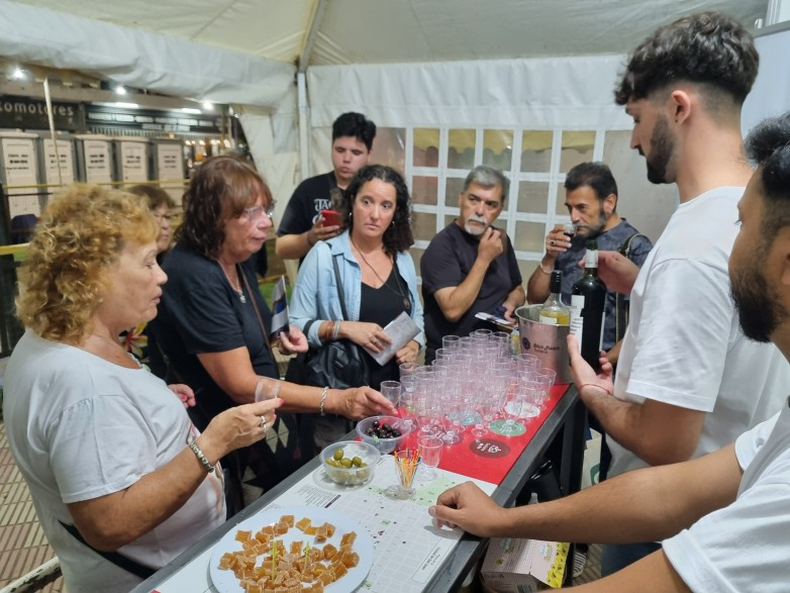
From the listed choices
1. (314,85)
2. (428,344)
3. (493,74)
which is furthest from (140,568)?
(314,85)

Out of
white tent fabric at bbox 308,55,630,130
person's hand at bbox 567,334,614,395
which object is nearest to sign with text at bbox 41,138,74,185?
white tent fabric at bbox 308,55,630,130

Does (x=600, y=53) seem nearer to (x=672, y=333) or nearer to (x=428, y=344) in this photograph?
(x=428, y=344)

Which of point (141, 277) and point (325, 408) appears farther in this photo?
point (325, 408)

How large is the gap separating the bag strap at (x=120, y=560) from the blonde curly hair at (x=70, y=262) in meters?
0.48

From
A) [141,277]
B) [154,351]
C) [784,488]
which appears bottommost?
[154,351]

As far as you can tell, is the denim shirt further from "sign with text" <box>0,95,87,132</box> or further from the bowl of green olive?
"sign with text" <box>0,95,87,132</box>

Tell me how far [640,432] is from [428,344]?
5.51ft

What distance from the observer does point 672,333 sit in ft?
3.76

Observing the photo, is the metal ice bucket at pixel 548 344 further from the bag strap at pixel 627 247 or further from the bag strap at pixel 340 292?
the bag strap at pixel 627 247

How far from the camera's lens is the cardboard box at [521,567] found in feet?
5.63

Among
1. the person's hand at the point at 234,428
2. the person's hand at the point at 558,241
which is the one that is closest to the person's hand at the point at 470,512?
the person's hand at the point at 234,428

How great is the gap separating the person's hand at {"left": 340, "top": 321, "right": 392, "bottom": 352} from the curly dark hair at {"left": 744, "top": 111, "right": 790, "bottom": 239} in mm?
1578

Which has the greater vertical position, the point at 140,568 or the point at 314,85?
the point at 314,85

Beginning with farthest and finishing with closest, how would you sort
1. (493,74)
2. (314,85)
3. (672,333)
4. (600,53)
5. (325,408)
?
(314,85) → (493,74) → (600,53) → (325,408) → (672,333)
